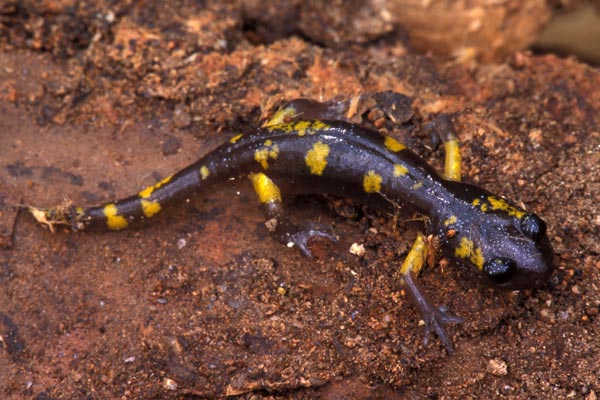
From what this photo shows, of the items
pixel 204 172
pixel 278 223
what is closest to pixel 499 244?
pixel 278 223

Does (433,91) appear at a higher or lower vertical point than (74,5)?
higher

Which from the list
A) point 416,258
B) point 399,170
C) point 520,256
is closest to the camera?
point 520,256

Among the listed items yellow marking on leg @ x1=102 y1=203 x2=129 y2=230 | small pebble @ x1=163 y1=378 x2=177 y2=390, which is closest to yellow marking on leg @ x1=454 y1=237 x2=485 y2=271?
small pebble @ x1=163 y1=378 x2=177 y2=390

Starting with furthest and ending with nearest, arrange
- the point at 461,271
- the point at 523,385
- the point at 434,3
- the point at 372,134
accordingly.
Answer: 1. the point at 434,3
2. the point at 372,134
3. the point at 461,271
4. the point at 523,385

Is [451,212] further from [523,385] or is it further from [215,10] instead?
[215,10]

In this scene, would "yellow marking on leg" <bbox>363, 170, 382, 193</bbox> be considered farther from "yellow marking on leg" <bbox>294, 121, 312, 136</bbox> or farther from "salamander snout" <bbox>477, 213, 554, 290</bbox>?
"salamander snout" <bbox>477, 213, 554, 290</bbox>

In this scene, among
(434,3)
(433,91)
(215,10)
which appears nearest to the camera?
(433,91)

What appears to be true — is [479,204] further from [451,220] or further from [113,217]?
[113,217]

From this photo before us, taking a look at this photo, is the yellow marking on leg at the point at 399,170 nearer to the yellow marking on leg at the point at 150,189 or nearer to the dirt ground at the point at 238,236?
the dirt ground at the point at 238,236

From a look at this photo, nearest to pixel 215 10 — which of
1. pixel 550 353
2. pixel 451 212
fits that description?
pixel 451 212
